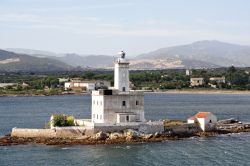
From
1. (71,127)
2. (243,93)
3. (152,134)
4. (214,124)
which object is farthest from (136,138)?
(243,93)

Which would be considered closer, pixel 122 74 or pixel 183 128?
pixel 122 74

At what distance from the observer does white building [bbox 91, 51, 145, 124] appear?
144 feet

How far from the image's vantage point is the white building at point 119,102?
144ft

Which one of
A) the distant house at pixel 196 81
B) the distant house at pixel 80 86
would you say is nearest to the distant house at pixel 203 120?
the distant house at pixel 80 86

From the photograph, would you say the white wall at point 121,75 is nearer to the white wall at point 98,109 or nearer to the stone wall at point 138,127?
the white wall at point 98,109

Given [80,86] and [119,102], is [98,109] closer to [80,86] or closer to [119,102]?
[119,102]

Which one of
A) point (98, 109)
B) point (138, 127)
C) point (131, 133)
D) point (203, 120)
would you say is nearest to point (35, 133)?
point (98, 109)

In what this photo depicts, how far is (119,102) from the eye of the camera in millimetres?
44250

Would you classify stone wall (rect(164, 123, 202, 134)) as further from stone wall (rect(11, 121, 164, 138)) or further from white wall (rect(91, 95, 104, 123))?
white wall (rect(91, 95, 104, 123))

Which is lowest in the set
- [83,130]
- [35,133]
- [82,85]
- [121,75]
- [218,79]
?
[35,133]

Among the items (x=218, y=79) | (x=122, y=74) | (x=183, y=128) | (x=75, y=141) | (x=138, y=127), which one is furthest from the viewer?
(x=218, y=79)

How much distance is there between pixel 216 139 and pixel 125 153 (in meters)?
9.14

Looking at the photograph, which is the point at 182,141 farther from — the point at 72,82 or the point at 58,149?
the point at 72,82

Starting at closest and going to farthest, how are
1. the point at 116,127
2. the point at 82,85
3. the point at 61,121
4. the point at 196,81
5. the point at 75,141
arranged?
the point at 75,141 → the point at 116,127 → the point at 61,121 → the point at 82,85 → the point at 196,81
